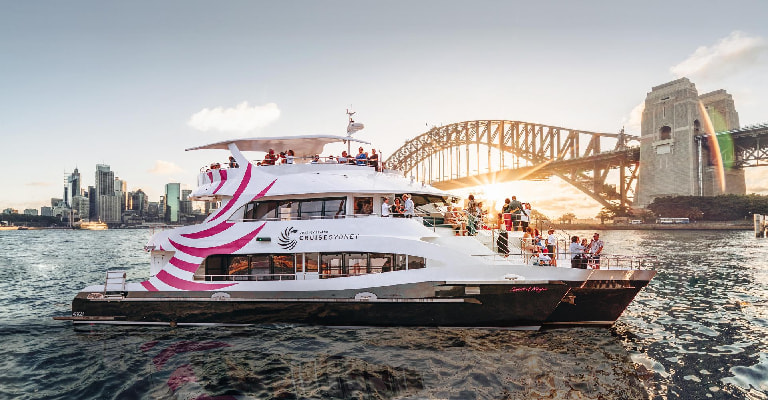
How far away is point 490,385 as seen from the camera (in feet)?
29.4

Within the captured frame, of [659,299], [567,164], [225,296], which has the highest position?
[567,164]

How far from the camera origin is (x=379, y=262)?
12.3m

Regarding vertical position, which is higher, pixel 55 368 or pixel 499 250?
pixel 499 250

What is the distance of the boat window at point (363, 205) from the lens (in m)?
13.1

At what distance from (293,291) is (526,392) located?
640 centimetres

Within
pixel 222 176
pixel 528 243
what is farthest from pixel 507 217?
pixel 222 176

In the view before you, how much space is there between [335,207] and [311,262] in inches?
68.0

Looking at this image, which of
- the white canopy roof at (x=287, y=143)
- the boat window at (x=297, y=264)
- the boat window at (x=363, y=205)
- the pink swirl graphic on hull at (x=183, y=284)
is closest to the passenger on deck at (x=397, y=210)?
the boat window at (x=363, y=205)

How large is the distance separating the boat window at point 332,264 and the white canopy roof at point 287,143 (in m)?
4.27

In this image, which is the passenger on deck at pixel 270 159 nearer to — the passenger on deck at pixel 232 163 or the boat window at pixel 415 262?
the passenger on deck at pixel 232 163

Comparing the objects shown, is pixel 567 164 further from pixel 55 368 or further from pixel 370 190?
pixel 55 368

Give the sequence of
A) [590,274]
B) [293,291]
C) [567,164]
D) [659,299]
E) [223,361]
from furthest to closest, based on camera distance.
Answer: [567,164] → [659,299] → [293,291] → [590,274] → [223,361]

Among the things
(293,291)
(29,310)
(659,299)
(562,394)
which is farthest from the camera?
(659,299)

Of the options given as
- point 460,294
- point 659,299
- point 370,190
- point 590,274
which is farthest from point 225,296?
point 659,299
